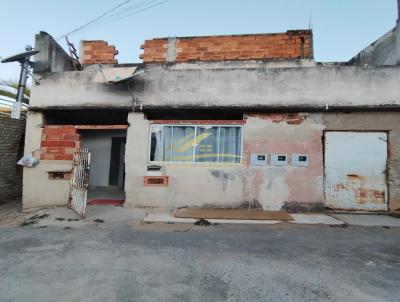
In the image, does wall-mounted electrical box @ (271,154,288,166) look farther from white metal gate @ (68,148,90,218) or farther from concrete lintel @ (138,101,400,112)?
white metal gate @ (68,148,90,218)

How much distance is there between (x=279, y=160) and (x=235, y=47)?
4549mm

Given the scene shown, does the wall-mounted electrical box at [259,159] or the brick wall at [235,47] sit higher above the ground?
the brick wall at [235,47]

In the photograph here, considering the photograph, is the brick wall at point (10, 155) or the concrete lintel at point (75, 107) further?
the brick wall at point (10, 155)

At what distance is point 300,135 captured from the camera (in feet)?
25.0

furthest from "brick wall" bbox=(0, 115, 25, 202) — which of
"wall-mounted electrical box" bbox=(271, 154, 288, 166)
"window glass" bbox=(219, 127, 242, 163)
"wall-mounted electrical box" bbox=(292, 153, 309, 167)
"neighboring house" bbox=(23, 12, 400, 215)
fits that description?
"wall-mounted electrical box" bbox=(292, 153, 309, 167)

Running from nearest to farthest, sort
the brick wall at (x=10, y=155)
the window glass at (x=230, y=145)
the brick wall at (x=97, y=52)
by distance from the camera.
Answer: the window glass at (x=230, y=145) → the brick wall at (x=10, y=155) → the brick wall at (x=97, y=52)

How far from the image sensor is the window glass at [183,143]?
311 inches

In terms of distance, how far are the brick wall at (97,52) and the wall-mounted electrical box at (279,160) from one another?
6.75m

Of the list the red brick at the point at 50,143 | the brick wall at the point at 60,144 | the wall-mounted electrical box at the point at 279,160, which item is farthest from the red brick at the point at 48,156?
the wall-mounted electrical box at the point at 279,160

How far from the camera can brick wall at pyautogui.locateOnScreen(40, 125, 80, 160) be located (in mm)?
8055

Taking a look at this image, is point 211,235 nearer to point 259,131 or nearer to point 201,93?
point 259,131

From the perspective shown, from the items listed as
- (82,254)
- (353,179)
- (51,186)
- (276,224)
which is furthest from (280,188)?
(51,186)

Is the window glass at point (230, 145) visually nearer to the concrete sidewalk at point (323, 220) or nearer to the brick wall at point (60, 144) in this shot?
the concrete sidewalk at point (323, 220)

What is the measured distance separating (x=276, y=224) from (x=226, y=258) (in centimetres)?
244
